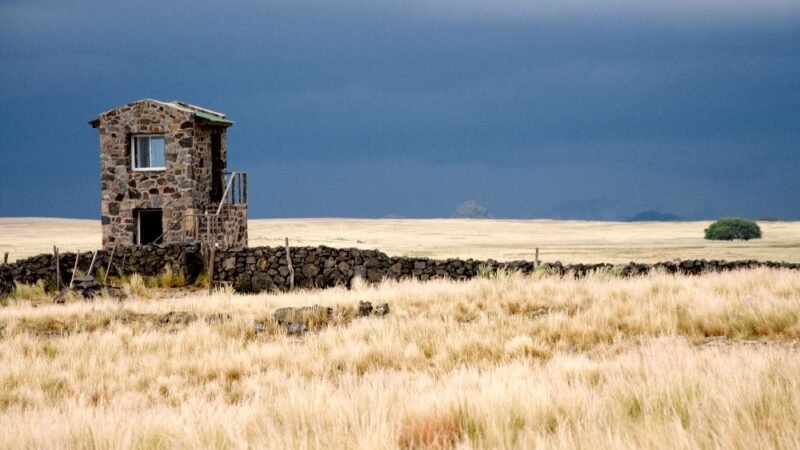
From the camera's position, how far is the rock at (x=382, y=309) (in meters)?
15.0

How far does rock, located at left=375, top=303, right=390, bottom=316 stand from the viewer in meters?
15.0

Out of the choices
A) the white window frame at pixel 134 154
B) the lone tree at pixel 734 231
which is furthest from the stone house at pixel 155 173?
the lone tree at pixel 734 231

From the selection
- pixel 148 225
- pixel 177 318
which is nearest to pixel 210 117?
pixel 148 225

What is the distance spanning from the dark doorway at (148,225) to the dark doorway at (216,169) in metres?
2.52

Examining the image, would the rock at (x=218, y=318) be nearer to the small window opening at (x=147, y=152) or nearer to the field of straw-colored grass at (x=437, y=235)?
the small window opening at (x=147, y=152)

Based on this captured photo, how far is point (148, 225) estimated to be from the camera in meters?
32.2

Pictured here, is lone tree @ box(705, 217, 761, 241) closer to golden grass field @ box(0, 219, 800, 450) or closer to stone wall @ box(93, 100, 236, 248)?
stone wall @ box(93, 100, 236, 248)

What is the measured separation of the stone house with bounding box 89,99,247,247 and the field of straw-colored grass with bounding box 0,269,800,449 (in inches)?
477

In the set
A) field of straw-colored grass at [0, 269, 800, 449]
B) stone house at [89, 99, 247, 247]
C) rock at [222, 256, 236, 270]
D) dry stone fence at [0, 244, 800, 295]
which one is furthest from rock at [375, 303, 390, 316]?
stone house at [89, 99, 247, 247]

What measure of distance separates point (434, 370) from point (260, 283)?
17.0 m

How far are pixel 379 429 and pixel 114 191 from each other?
28443mm

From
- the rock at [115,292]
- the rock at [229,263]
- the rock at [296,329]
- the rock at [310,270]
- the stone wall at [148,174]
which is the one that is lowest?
the rock at [115,292]

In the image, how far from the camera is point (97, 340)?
13.3m

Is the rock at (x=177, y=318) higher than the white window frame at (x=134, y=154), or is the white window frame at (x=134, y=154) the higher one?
the white window frame at (x=134, y=154)
